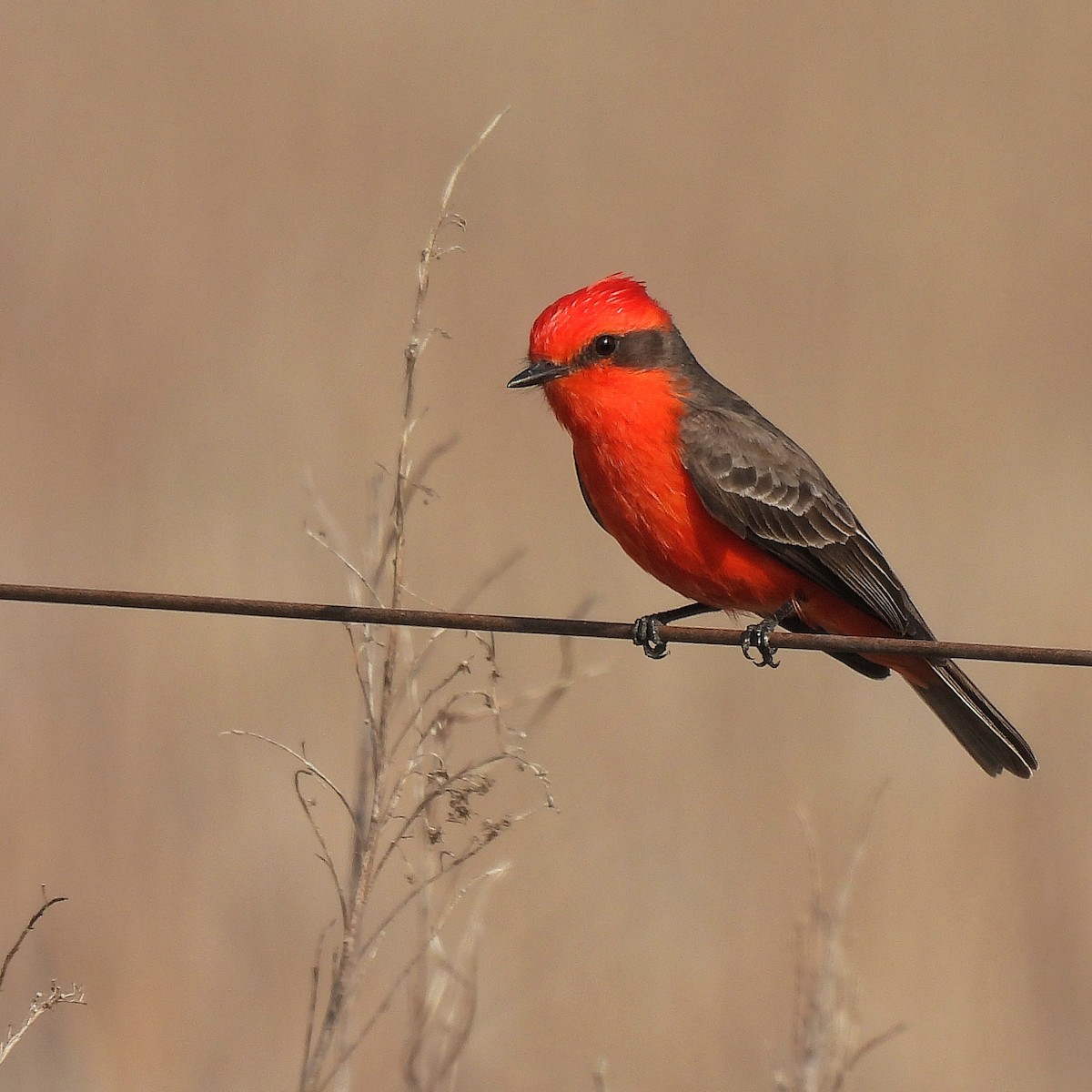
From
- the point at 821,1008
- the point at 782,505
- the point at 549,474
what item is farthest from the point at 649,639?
the point at 549,474

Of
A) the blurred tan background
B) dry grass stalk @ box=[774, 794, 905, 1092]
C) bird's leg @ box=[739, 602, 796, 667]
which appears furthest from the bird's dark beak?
the blurred tan background

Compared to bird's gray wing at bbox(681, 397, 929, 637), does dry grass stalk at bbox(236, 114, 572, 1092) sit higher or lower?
lower

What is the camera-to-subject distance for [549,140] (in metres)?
10.0

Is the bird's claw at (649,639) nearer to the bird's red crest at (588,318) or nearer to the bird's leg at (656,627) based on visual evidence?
the bird's leg at (656,627)

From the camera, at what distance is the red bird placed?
4.88m

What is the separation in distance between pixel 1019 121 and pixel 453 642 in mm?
6062

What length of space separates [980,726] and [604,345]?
1.50 m

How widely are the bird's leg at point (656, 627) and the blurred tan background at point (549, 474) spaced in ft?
2.89

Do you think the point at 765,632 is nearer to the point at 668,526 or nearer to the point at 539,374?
the point at 668,526

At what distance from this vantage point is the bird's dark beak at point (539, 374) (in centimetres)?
491

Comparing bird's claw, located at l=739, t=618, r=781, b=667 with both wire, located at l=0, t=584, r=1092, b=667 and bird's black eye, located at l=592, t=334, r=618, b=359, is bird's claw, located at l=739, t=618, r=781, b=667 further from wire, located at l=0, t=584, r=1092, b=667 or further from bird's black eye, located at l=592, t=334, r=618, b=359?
wire, located at l=0, t=584, r=1092, b=667

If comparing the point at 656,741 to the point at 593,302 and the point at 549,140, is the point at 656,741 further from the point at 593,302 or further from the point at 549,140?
the point at 549,140

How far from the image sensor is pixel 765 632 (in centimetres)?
468

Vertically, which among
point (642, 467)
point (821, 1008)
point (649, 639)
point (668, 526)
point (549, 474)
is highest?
point (549, 474)
